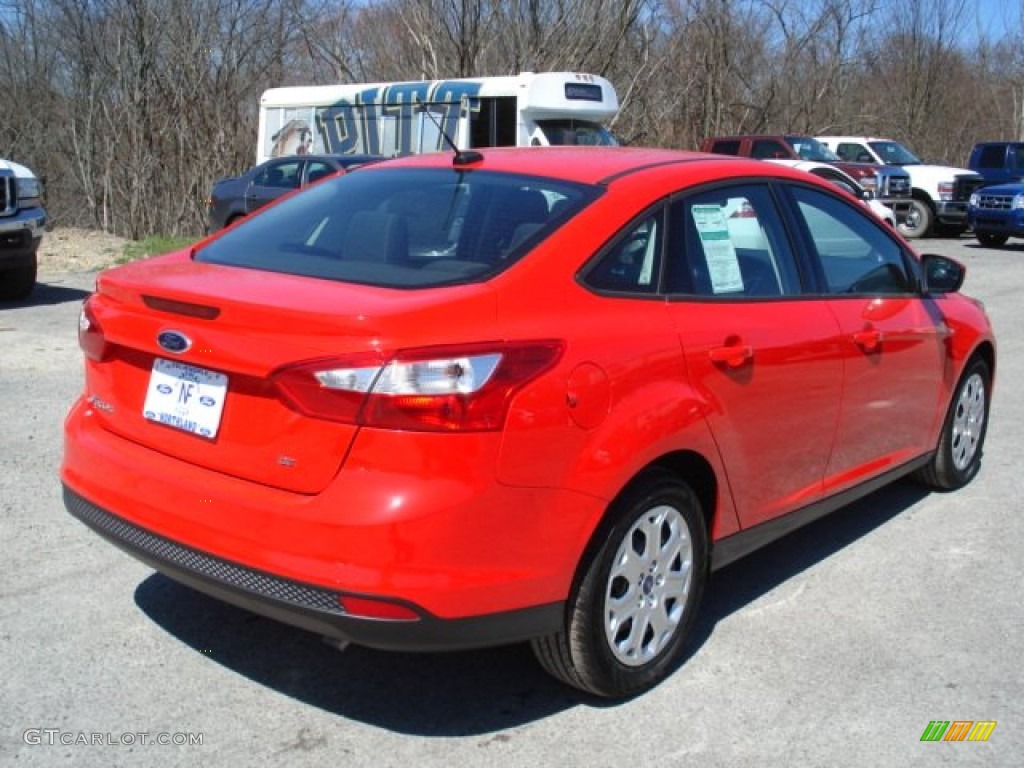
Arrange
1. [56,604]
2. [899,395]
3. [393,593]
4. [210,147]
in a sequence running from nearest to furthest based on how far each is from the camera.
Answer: [393,593] → [56,604] → [899,395] → [210,147]

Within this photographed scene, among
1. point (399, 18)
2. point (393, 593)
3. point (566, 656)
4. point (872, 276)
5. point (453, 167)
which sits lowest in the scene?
point (566, 656)

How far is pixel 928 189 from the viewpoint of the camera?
21938 millimetres

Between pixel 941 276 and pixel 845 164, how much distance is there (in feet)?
57.1

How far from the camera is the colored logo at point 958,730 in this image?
3.29 meters

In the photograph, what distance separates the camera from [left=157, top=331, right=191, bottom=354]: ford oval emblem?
3.11 m

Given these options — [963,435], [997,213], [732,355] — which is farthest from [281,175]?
[732,355]

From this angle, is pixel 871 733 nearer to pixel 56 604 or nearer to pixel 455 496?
pixel 455 496

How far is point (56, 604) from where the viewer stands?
397cm

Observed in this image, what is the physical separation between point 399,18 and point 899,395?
22.8 metres

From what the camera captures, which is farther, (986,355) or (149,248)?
(149,248)

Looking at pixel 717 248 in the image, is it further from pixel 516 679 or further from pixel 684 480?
pixel 516 679

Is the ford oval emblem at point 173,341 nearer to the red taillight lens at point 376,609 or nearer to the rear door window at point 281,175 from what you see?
the red taillight lens at point 376,609

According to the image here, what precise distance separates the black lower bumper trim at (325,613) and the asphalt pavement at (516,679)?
0.26 meters

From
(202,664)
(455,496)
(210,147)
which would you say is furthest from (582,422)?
(210,147)
